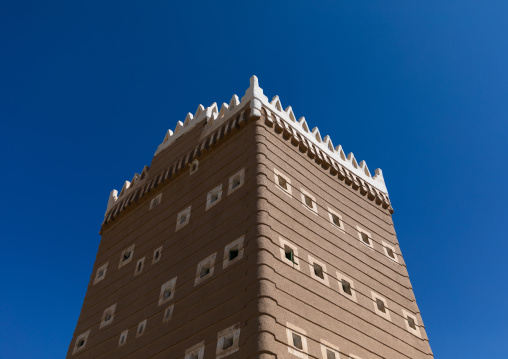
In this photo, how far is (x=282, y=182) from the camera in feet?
67.6

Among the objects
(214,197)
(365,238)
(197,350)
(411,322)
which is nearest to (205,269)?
(197,350)

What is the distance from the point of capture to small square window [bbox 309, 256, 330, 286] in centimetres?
1873

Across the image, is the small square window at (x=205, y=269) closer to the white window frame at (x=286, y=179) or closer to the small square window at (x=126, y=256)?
the white window frame at (x=286, y=179)

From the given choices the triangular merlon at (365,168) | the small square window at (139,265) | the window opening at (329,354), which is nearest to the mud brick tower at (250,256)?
the window opening at (329,354)

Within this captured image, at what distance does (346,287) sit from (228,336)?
6.06 m

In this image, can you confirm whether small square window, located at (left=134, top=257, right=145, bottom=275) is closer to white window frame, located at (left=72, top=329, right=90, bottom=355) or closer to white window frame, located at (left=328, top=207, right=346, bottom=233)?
white window frame, located at (left=72, top=329, right=90, bottom=355)

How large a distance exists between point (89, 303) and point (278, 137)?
11621 mm

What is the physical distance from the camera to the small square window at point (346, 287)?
19.5m

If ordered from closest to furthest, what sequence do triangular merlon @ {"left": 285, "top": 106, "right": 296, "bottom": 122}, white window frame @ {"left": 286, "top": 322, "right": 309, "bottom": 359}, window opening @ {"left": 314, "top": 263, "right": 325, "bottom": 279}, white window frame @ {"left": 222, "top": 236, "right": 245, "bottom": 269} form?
white window frame @ {"left": 286, "top": 322, "right": 309, "bottom": 359} → white window frame @ {"left": 222, "top": 236, "right": 245, "bottom": 269} → window opening @ {"left": 314, "top": 263, "right": 325, "bottom": 279} → triangular merlon @ {"left": 285, "top": 106, "right": 296, "bottom": 122}

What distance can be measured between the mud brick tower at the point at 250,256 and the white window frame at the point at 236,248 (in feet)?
0.17

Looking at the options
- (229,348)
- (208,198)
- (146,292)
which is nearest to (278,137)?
(208,198)

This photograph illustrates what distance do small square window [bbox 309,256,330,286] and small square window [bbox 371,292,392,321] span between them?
9.55 feet

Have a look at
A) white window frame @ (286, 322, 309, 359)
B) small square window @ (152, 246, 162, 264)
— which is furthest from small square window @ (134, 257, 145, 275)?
white window frame @ (286, 322, 309, 359)

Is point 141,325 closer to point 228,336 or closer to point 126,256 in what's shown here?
point 126,256
